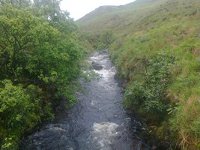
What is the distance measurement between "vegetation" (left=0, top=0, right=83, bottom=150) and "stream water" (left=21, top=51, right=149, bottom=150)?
1.23 metres

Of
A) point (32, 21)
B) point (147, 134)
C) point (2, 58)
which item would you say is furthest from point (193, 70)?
point (2, 58)

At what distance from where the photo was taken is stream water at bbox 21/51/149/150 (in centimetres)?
2048

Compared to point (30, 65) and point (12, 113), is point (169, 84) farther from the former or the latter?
point (12, 113)

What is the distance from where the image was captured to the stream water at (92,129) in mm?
20484

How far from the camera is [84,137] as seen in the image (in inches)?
861

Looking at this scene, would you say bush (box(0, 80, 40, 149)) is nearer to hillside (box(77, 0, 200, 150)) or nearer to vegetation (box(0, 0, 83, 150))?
vegetation (box(0, 0, 83, 150))

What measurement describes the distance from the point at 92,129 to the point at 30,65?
6.58 m

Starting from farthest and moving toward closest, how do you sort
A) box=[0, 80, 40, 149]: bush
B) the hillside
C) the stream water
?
the stream water → the hillside → box=[0, 80, 40, 149]: bush

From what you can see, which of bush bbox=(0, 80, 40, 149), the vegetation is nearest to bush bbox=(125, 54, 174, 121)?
the vegetation

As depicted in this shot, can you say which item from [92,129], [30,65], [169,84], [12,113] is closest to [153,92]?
[169,84]

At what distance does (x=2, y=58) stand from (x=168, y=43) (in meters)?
18.2

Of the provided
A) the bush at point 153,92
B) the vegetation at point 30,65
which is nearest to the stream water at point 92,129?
the vegetation at point 30,65

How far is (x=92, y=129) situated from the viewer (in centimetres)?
2319

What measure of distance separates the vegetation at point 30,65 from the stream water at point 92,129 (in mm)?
1228
